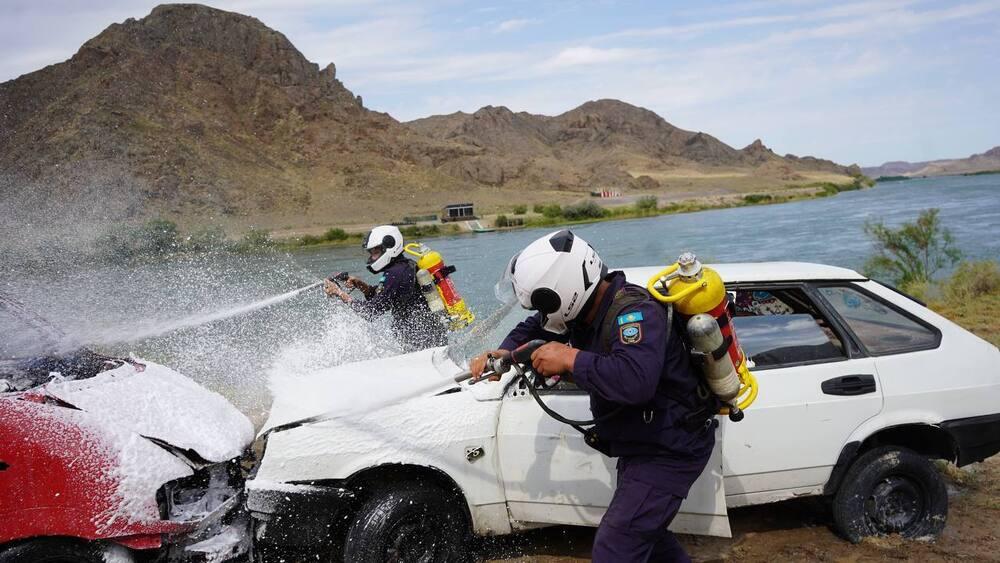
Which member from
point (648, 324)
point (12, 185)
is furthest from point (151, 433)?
point (12, 185)

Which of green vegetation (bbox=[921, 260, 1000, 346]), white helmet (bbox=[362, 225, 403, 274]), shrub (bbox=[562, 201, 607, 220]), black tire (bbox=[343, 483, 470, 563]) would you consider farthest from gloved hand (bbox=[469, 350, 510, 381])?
shrub (bbox=[562, 201, 607, 220])

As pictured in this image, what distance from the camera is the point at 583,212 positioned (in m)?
74.2

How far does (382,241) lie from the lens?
7.96 meters

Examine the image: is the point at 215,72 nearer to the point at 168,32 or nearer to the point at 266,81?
the point at 266,81

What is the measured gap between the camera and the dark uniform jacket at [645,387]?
3354 millimetres

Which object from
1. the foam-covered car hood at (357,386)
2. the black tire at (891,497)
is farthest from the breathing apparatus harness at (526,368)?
the black tire at (891,497)

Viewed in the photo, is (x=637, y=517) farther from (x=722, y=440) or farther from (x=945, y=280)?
(x=945, y=280)

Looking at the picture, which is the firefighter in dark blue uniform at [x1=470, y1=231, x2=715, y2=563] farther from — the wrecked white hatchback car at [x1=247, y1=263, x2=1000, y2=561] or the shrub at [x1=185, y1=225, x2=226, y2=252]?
the shrub at [x1=185, y1=225, x2=226, y2=252]

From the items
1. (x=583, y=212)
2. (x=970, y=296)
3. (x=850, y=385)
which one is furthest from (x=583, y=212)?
(x=850, y=385)

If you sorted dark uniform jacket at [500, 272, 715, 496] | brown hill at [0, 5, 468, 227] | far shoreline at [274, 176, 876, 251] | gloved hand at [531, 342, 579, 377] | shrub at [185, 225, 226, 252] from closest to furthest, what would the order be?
1. dark uniform jacket at [500, 272, 715, 496]
2. gloved hand at [531, 342, 579, 377]
3. shrub at [185, 225, 226, 252]
4. far shoreline at [274, 176, 876, 251]
5. brown hill at [0, 5, 468, 227]

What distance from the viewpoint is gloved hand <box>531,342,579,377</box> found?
3.48 meters

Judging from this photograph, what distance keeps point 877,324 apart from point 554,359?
2605 millimetres

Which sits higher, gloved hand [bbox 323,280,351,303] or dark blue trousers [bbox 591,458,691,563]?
gloved hand [bbox 323,280,351,303]

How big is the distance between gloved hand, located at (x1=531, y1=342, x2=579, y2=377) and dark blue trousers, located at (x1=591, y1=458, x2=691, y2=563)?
583mm
